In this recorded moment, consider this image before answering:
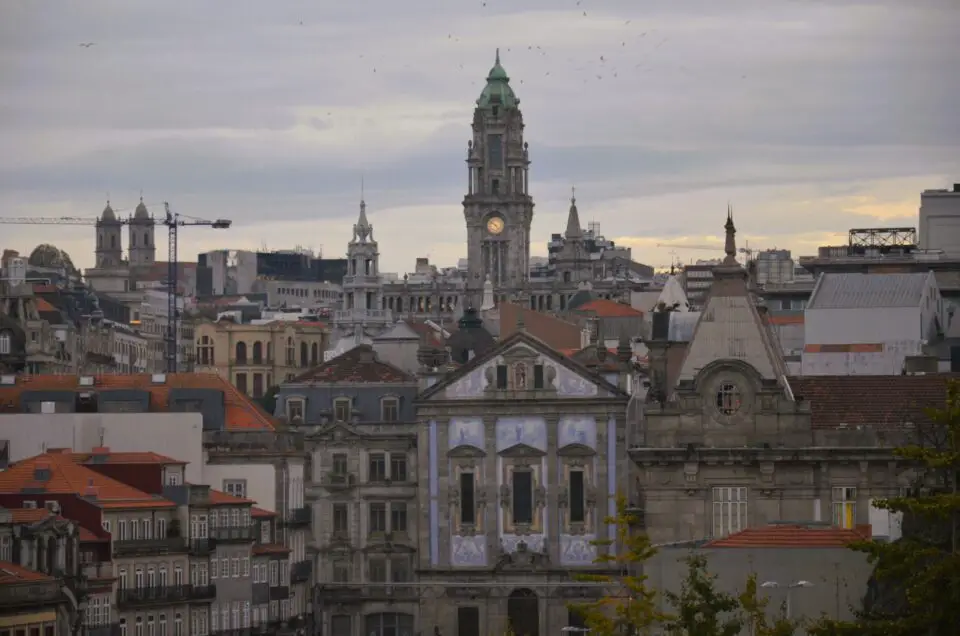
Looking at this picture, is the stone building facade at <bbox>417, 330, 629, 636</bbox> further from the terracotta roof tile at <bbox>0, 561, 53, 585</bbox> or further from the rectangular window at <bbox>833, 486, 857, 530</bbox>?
the terracotta roof tile at <bbox>0, 561, 53, 585</bbox>

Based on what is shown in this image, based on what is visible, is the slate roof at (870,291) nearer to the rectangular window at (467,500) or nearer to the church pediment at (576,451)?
the church pediment at (576,451)

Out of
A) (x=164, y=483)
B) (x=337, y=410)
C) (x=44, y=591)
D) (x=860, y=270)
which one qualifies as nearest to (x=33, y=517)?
(x=44, y=591)

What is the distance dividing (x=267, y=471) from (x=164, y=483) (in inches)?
566

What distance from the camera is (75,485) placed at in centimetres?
13500

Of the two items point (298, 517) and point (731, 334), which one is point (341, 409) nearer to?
point (298, 517)

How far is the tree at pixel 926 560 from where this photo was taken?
8400cm

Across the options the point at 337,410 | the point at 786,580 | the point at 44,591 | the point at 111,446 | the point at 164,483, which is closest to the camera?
the point at 786,580

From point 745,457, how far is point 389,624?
3174 cm

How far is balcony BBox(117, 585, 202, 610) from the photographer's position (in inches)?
5108

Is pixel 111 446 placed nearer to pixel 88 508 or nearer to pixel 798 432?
pixel 88 508

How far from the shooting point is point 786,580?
9706 centimetres

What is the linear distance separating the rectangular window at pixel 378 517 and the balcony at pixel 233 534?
2273 centimetres

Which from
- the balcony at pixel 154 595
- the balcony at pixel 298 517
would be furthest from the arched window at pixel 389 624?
the balcony at pixel 154 595

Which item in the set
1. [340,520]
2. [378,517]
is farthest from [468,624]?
[340,520]
